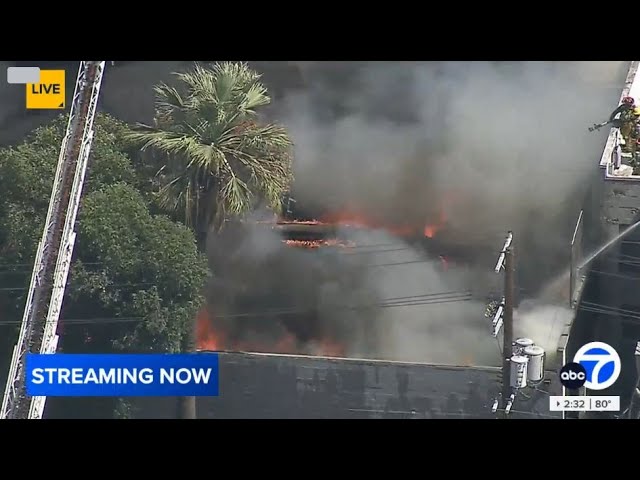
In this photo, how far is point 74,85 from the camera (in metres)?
6.78

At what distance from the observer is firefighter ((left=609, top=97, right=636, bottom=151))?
6.64 meters

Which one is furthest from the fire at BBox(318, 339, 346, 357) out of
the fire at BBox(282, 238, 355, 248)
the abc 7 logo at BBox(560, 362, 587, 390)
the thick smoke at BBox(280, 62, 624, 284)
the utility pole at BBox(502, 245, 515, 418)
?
the abc 7 logo at BBox(560, 362, 587, 390)

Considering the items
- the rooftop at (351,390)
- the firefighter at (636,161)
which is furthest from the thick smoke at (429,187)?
the firefighter at (636,161)

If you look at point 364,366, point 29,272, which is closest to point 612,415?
point 364,366

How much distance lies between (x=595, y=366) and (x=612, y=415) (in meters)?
0.33

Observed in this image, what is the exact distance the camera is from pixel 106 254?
22.3 ft

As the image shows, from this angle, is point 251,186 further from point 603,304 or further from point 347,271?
point 603,304

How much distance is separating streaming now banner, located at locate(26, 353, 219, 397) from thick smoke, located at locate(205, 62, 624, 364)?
401 mm

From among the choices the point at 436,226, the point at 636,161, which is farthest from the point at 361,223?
the point at 636,161

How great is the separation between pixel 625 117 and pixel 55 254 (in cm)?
365

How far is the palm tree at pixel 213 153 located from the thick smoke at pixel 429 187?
0.16 m

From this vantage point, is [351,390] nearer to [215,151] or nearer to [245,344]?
[245,344]

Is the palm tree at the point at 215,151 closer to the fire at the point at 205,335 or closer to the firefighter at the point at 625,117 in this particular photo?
the fire at the point at 205,335

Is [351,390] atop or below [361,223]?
below
